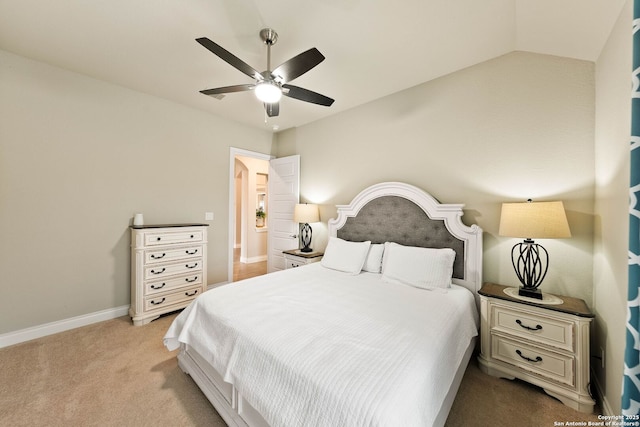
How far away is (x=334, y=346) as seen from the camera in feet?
3.98

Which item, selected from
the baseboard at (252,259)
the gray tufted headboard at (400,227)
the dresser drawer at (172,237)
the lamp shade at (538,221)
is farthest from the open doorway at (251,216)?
the lamp shade at (538,221)

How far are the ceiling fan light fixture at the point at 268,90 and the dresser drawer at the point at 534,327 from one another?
2460 millimetres

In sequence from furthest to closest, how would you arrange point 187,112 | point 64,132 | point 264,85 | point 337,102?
point 187,112 < point 337,102 < point 64,132 < point 264,85

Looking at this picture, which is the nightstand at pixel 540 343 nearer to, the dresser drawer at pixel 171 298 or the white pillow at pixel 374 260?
the white pillow at pixel 374 260

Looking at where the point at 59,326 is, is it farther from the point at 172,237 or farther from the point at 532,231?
the point at 532,231

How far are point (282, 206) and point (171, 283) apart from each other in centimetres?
207

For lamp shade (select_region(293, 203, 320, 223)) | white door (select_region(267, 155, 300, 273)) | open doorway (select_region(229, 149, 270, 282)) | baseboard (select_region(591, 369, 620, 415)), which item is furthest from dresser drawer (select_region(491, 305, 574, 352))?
open doorway (select_region(229, 149, 270, 282))

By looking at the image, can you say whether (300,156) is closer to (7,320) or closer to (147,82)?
(147,82)

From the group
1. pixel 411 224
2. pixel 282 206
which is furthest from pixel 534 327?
pixel 282 206

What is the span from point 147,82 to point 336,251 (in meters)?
3.01

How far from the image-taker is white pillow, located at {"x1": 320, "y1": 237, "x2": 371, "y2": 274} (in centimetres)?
266

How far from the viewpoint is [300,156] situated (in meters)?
4.13

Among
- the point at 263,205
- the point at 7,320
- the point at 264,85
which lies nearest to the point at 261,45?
the point at 264,85

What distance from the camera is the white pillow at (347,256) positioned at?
2.66 metres
